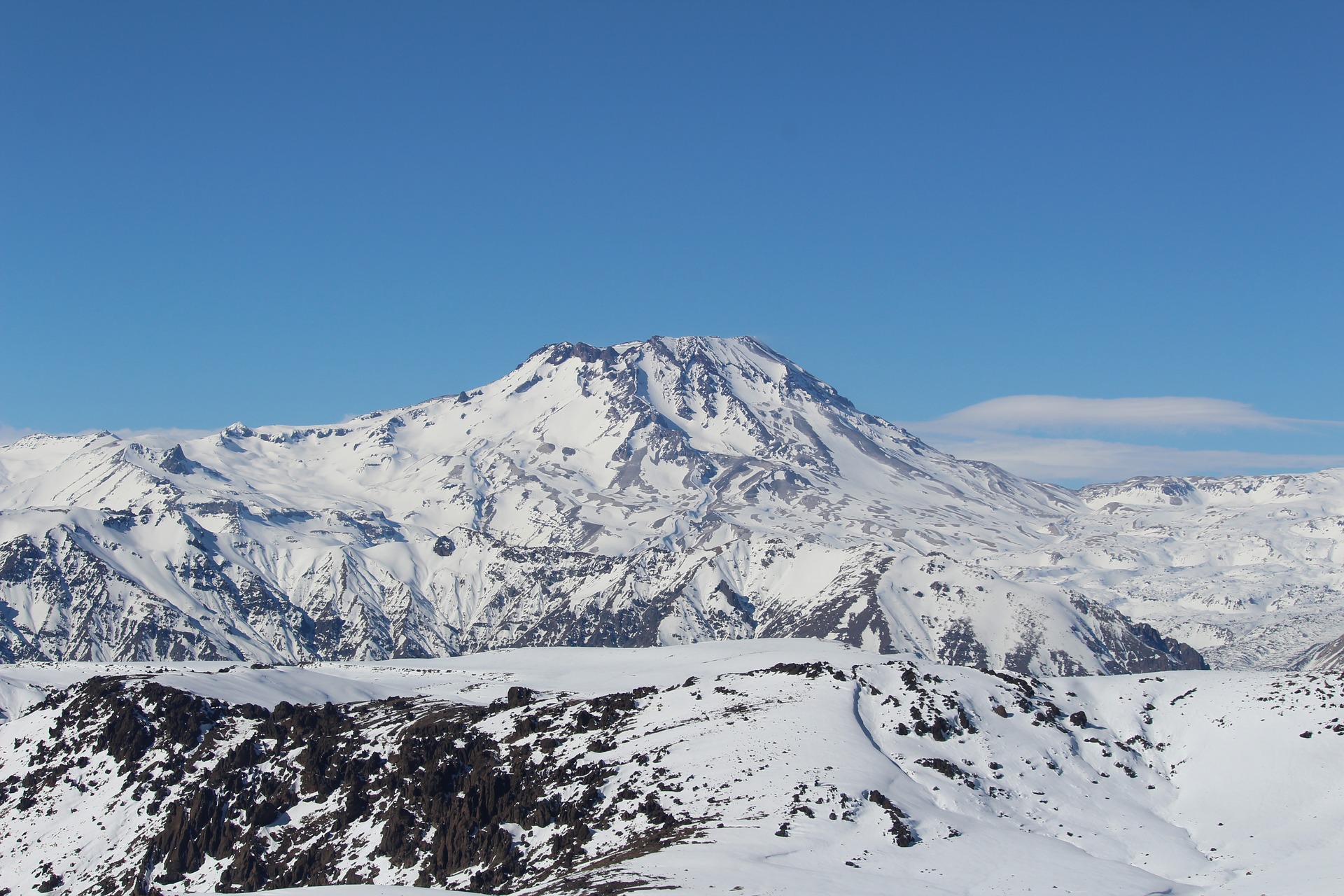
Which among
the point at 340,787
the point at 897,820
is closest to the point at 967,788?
the point at 897,820

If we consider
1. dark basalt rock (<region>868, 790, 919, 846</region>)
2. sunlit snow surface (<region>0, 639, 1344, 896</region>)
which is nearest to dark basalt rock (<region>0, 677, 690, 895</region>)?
sunlit snow surface (<region>0, 639, 1344, 896</region>)

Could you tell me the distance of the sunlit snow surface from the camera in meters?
81.7

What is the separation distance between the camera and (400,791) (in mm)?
111812

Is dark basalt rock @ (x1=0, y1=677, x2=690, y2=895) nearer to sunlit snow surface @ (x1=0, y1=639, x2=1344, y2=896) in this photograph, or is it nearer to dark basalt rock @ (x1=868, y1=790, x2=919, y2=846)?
sunlit snow surface @ (x1=0, y1=639, x2=1344, y2=896)

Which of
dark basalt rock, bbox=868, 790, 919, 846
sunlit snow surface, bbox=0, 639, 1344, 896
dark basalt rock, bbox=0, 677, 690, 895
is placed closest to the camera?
sunlit snow surface, bbox=0, 639, 1344, 896

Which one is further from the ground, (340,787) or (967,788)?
(340,787)

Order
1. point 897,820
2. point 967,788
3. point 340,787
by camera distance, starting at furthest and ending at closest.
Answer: point 340,787 → point 967,788 → point 897,820

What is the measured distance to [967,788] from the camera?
333 feet

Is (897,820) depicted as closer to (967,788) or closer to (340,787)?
(967,788)

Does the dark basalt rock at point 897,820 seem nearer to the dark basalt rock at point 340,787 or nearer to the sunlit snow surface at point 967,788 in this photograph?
the sunlit snow surface at point 967,788

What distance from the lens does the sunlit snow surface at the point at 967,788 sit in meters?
81.7

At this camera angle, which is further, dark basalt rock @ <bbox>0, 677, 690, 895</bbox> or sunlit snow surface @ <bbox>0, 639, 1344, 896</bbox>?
dark basalt rock @ <bbox>0, 677, 690, 895</bbox>

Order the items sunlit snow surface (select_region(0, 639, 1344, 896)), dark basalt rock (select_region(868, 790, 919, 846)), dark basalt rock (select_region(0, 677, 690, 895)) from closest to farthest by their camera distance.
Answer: sunlit snow surface (select_region(0, 639, 1344, 896)) < dark basalt rock (select_region(868, 790, 919, 846)) < dark basalt rock (select_region(0, 677, 690, 895))

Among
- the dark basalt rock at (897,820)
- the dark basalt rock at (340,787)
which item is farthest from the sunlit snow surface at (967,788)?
the dark basalt rock at (340,787)
